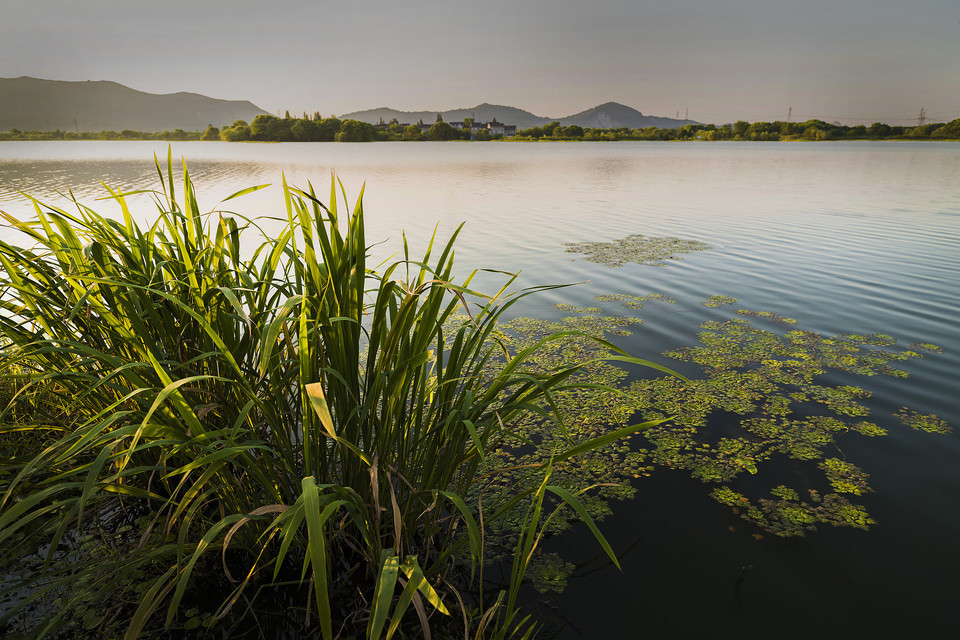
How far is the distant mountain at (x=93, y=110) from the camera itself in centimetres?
8681

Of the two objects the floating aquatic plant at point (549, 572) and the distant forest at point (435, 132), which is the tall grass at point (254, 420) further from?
the distant forest at point (435, 132)

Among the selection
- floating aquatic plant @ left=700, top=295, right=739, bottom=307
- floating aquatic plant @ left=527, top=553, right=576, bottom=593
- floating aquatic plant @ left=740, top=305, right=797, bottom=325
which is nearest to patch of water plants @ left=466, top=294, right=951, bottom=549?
floating aquatic plant @ left=527, top=553, right=576, bottom=593

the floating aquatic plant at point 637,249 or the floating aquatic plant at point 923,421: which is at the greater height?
the floating aquatic plant at point 637,249

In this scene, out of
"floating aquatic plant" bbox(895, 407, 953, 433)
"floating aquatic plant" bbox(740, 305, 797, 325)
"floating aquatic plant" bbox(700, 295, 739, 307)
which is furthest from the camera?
"floating aquatic plant" bbox(700, 295, 739, 307)

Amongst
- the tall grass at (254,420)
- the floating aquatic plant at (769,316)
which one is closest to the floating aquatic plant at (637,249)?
the floating aquatic plant at (769,316)

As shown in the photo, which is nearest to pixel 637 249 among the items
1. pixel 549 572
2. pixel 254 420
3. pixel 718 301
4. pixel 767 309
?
pixel 718 301

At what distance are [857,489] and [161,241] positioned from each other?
11.3 feet

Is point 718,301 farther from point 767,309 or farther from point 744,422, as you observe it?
point 744,422

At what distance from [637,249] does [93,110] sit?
5329 inches

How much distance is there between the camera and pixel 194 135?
90250 mm

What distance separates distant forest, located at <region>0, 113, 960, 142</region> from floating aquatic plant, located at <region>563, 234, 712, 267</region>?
72.3 m

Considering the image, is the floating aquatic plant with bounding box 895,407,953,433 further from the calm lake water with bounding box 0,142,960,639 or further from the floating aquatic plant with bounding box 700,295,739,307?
the floating aquatic plant with bounding box 700,295,739,307

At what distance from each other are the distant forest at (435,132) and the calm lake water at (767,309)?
213 ft

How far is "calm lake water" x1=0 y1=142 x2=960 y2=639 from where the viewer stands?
1901 millimetres
